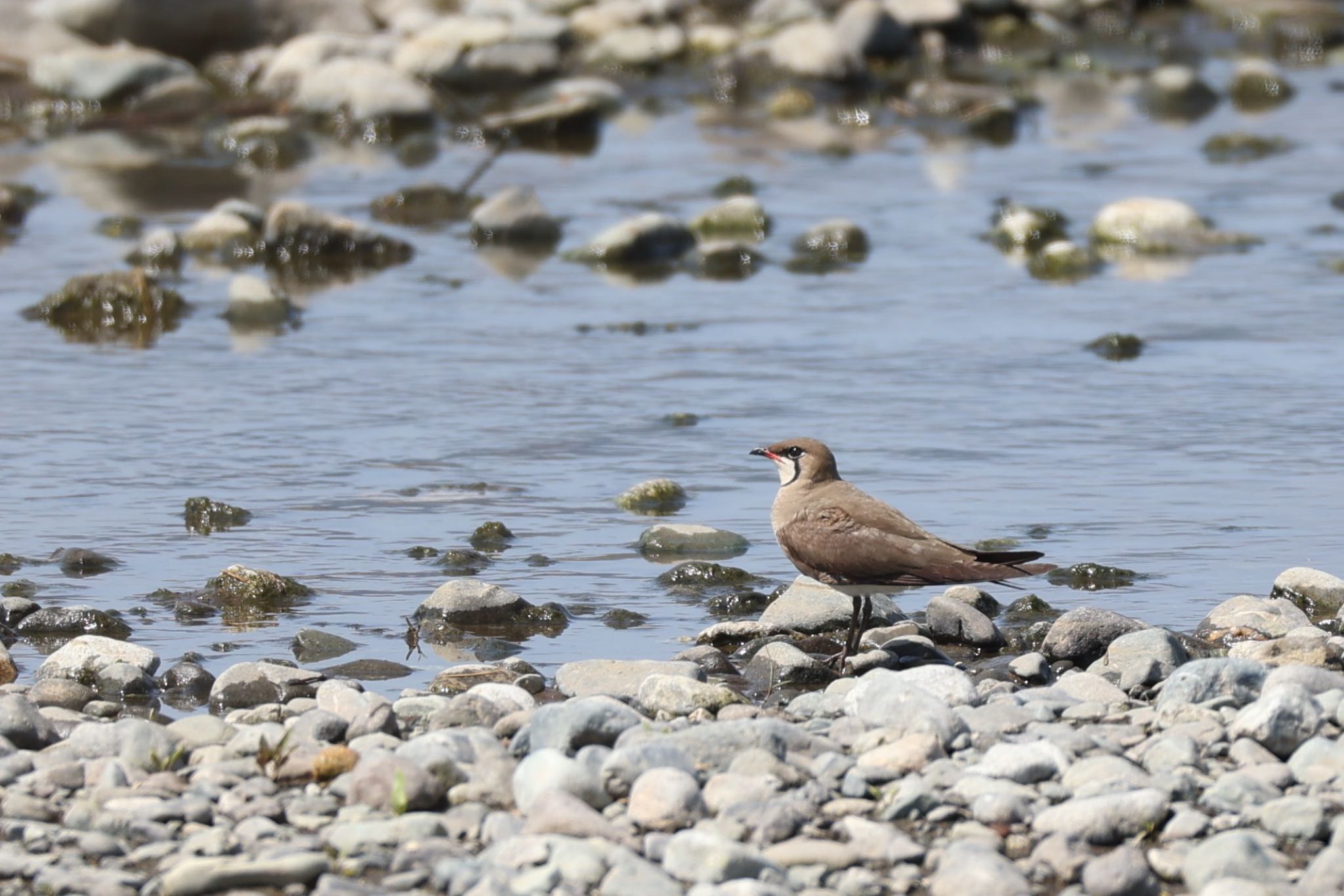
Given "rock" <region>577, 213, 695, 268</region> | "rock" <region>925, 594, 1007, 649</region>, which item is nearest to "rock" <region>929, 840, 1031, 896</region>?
"rock" <region>925, 594, 1007, 649</region>

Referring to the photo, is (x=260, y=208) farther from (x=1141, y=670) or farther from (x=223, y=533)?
(x=1141, y=670)

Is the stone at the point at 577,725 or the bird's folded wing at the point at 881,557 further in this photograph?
the bird's folded wing at the point at 881,557

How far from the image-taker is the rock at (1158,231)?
17578 mm

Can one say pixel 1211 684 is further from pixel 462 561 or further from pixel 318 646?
pixel 462 561

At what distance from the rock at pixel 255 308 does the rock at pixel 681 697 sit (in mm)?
8394

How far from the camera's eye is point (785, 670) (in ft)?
26.5

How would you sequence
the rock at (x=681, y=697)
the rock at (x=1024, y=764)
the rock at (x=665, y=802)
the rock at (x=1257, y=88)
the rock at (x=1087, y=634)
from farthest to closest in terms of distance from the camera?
the rock at (x=1257, y=88) < the rock at (x=1087, y=634) < the rock at (x=681, y=697) < the rock at (x=1024, y=764) < the rock at (x=665, y=802)

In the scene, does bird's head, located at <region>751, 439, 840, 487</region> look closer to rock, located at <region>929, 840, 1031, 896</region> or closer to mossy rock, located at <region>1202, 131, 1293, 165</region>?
rock, located at <region>929, 840, 1031, 896</region>

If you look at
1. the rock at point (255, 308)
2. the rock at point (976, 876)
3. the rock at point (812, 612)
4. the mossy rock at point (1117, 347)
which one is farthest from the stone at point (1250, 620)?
the rock at point (255, 308)

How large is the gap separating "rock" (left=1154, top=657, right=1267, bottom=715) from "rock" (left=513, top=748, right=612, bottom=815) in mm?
2020

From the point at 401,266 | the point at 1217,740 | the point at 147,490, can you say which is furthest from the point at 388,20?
the point at 1217,740

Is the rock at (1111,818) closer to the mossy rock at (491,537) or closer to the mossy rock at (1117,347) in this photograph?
the mossy rock at (491,537)

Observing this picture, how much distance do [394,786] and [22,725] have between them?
1.45 metres

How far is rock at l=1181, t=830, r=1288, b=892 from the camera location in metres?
5.54
